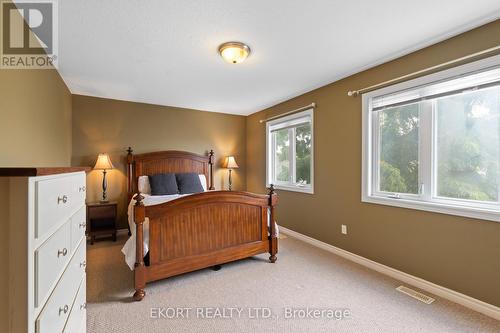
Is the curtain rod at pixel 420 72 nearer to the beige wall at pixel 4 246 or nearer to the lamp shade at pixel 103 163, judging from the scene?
the beige wall at pixel 4 246

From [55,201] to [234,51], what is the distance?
6.36 feet

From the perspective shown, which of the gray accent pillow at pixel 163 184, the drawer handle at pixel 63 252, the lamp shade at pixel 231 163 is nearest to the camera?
the drawer handle at pixel 63 252

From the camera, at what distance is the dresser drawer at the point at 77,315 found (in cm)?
117

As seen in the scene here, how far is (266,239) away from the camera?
2928 millimetres

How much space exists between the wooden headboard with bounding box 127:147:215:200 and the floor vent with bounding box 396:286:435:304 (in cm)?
338

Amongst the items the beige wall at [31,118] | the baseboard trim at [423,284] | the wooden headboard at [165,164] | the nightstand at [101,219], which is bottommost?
the baseboard trim at [423,284]

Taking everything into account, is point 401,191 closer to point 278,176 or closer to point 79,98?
point 278,176

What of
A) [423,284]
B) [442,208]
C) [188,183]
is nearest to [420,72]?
[442,208]

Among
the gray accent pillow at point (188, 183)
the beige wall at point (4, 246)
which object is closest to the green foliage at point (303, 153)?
the gray accent pillow at point (188, 183)

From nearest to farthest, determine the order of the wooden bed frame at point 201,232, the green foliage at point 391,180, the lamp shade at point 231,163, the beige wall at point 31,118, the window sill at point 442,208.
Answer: the beige wall at point 31,118, the window sill at point 442,208, the wooden bed frame at point 201,232, the green foliage at point 391,180, the lamp shade at point 231,163

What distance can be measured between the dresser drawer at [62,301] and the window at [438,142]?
107 inches

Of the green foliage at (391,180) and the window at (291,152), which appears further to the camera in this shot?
the window at (291,152)

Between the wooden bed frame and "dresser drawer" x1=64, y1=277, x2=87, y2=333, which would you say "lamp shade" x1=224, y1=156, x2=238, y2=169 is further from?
"dresser drawer" x1=64, y1=277, x2=87, y2=333

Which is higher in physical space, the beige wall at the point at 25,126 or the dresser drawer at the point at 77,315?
the beige wall at the point at 25,126
